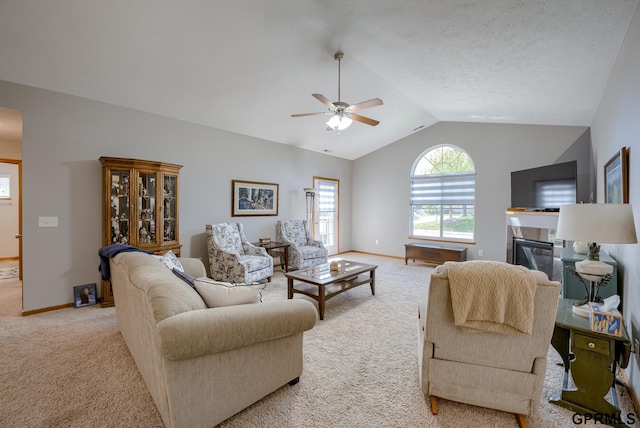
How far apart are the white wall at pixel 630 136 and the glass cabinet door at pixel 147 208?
4931 millimetres

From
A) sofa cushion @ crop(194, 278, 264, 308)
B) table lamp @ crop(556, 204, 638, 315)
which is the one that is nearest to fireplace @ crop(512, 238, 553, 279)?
table lamp @ crop(556, 204, 638, 315)

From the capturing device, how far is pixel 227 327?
61.2 inches

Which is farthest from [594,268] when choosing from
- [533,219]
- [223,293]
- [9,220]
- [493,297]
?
[9,220]

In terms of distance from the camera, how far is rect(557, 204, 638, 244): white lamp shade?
176 centimetres

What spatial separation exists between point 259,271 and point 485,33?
13.2ft

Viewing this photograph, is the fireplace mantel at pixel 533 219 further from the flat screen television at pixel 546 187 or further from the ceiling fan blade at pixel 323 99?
the ceiling fan blade at pixel 323 99

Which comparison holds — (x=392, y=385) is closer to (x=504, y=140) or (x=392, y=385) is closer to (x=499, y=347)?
(x=499, y=347)

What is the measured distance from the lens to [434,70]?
3.53 m

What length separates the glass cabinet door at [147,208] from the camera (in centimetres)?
387

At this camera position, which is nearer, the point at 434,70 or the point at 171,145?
the point at 434,70

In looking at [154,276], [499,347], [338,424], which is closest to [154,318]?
[154,276]

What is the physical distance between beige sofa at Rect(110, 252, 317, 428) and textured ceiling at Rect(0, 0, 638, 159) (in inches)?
90.7

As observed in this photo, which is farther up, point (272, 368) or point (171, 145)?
point (171, 145)

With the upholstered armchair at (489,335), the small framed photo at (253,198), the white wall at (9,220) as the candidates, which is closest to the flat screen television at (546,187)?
the upholstered armchair at (489,335)
